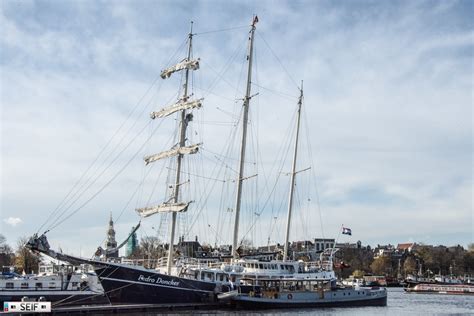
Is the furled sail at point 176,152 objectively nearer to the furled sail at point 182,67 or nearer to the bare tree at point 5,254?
the furled sail at point 182,67

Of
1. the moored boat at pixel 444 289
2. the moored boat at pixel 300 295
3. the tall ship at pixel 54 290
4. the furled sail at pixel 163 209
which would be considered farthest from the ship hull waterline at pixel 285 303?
the moored boat at pixel 444 289

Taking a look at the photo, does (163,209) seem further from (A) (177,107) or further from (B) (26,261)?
(B) (26,261)

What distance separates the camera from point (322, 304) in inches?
2771

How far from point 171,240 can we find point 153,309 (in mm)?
9056

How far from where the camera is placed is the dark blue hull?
57406mm

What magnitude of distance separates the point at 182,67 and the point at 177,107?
15.8 feet

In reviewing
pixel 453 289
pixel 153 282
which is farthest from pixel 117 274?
pixel 453 289

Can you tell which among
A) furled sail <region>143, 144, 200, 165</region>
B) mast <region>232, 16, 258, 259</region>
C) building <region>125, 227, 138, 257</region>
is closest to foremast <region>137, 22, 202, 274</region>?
furled sail <region>143, 144, 200, 165</region>

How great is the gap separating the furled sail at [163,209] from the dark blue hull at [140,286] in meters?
8.01

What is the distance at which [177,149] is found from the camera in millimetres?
68812

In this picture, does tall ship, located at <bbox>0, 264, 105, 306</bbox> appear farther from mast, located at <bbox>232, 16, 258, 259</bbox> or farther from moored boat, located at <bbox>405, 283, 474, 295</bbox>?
moored boat, located at <bbox>405, 283, 474, 295</bbox>

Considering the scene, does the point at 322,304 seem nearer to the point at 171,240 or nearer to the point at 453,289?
the point at 171,240

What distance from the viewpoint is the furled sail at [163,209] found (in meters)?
65.6

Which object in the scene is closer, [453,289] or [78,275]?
[78,275]
